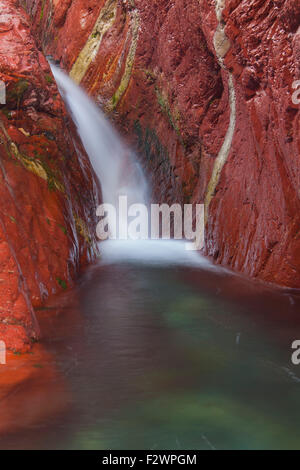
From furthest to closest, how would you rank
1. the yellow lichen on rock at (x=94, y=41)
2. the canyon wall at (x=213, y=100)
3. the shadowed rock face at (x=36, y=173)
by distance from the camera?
the yellow lichen on rock at (x=94, y=41) < the canyon wall at (x=213, y=100) < the shadowed rock face at (x=36, y=173)

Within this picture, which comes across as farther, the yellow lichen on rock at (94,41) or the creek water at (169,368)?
the yellow lichen on rock at (94,41)

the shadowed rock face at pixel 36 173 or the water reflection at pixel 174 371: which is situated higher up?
the shadowed rock face at pixel 36 173

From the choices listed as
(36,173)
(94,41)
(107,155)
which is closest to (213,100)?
(36,173)

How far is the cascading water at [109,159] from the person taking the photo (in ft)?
45.0

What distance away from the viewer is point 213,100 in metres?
11.1

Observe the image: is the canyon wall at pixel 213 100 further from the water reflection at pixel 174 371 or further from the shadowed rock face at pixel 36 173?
the shadowed rock face at pixel 36 173

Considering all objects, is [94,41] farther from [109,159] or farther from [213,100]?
[213,100]

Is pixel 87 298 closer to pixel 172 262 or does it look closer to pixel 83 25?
pixel 172 262

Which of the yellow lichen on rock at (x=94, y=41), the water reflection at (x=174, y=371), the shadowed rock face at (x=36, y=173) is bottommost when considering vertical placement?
the water reflection at (x=174, y=371)

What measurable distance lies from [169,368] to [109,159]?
496 inches

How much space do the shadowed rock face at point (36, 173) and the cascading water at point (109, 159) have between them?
4.10 m

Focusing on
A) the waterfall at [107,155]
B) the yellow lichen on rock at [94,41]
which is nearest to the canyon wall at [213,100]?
the yellow lichen on rock at [94,41]

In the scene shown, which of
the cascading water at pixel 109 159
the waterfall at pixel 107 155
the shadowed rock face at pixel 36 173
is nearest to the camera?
the shadowed rock face at pixel 36 173

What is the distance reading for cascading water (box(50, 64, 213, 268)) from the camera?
13703mm
